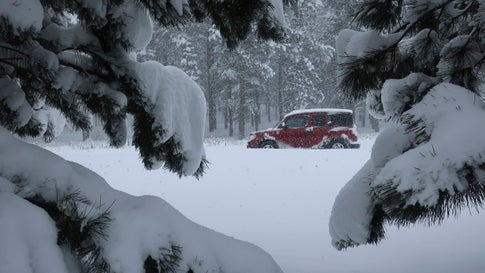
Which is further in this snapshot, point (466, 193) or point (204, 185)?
point (204, 185)

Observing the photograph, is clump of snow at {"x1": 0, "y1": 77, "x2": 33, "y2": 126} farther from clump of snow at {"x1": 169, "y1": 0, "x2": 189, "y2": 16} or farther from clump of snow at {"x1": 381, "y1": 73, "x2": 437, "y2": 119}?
clump of snow at {"x1": 381, "y1": 73, "x2": 437, "y2": 119}

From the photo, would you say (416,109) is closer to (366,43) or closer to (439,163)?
(439,163)

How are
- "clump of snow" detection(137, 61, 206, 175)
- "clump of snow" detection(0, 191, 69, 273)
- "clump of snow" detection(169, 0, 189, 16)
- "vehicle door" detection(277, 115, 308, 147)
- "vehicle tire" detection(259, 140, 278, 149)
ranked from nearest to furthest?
"clump of snow" detection(0, 191, 69, 273)
"clump of snow" detection(169, 0, 189, 16)
"clump of snow" detection(137, 61, 206, 175)
"vehicle door" detection(277, 115, 308, 147)
"vehicle tire" detection(259, 140, 278, 149)

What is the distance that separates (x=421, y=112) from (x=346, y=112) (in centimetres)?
1722

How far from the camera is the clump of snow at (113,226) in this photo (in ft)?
4.80

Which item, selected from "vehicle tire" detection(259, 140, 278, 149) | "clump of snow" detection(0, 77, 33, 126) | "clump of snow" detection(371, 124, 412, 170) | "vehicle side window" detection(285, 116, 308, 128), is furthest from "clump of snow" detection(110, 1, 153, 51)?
"vehicle side window" detection(285, 116, 308, 128)

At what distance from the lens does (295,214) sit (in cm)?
664

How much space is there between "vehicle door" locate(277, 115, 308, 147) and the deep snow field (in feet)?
22.1

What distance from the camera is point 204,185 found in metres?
8.73

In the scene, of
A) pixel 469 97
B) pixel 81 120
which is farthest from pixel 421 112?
pixel 81 120

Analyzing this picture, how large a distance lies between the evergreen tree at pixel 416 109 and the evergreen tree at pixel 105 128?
653mm

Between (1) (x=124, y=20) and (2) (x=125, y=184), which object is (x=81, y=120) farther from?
(2) (x=125, y=184)

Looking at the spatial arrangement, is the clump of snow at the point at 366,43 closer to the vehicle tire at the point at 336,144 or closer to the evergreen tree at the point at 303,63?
the vehicle tire at the point at 336,144

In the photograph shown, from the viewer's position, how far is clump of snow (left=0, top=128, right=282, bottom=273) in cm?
146
